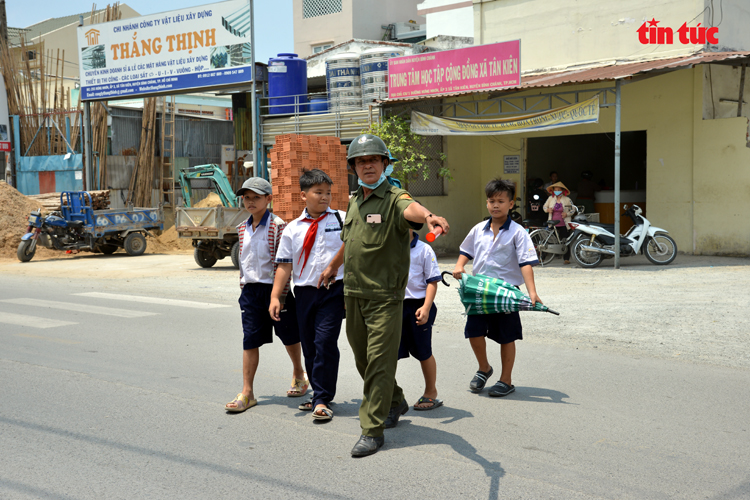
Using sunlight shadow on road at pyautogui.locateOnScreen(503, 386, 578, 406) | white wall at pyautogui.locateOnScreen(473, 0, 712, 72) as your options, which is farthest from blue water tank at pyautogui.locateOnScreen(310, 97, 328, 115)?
sunlight shadow on road at pyautogui.locateOnScreen(503, 386, 578, 406)

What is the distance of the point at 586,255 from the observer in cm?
1379

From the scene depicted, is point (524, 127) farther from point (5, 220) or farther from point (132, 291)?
point (5, 220)

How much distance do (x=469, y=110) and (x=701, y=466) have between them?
12982 mm

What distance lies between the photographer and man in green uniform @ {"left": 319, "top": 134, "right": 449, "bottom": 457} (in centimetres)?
414

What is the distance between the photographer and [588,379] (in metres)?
5.89

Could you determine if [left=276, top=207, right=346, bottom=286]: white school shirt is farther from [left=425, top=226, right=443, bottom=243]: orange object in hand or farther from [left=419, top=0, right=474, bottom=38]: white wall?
[left=419, top=0, right=474, bottom=38]: white wall

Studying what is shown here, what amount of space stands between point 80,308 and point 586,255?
906cm

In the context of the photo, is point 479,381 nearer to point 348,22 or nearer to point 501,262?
point 501,262

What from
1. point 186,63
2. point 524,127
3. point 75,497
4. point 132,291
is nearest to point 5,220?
point 186,63

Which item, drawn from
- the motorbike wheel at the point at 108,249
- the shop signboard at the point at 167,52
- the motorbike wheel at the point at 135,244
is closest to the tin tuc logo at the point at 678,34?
the shop signboard at the point at 167,52

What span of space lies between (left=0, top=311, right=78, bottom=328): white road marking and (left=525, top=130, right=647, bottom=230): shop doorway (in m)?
12.6

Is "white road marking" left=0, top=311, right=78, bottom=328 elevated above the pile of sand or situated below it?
below

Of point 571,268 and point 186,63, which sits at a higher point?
point 186,63

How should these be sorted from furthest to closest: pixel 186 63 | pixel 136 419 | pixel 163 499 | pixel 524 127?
pixel 186 63 → pixel 524 127 → pixel 136 419 → pixel 163 499
